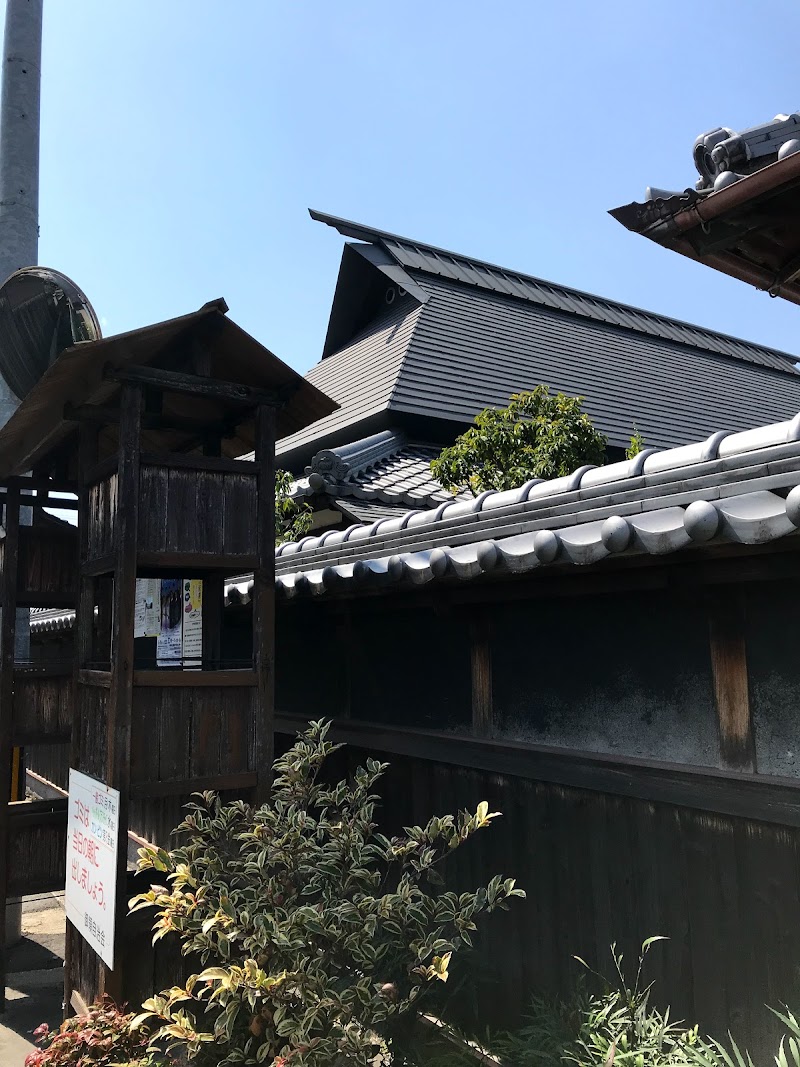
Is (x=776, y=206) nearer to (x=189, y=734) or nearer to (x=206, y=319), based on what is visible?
(x=206, y=319)

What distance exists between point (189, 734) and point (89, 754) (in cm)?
87

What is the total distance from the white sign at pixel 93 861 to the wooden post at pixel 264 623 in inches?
34.6

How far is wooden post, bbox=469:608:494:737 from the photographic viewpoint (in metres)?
4.95

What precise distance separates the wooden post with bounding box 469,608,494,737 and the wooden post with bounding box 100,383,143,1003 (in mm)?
2041

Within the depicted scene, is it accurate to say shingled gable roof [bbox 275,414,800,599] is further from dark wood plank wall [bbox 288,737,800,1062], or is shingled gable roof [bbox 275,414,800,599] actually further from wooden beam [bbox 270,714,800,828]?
dark wood plank wall [bbox 288,737,800,1062]

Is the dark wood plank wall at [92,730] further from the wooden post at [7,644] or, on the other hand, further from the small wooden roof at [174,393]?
the small wooden roof at [174,393]

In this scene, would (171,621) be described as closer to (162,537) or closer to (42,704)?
(42,704)

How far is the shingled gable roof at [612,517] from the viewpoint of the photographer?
3.00 metres

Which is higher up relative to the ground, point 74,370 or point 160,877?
point 74,370

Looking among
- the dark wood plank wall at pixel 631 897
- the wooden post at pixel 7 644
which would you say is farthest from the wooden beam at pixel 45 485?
the dark wood plank wall at pixel 631 897

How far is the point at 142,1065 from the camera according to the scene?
4234mm

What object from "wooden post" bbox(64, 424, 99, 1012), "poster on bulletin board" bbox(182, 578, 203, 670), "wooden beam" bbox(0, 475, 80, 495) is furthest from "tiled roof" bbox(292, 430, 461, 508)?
"wooden post" bbox(64, 424, 99, 1012)

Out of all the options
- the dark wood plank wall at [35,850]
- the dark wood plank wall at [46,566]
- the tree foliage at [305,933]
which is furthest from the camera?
the dark wood plank wall at [46,566]

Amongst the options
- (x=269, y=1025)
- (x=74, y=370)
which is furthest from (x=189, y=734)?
(x=74, y=370)
